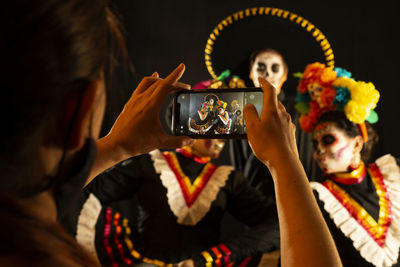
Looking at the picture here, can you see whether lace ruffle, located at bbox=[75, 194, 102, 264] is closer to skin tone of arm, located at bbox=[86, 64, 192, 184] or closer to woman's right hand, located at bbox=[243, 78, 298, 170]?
skin tone of arm, located at bbox=[86, 64, 192, 184]

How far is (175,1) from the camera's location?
251 cm

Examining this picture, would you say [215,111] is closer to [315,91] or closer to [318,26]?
[315,91]

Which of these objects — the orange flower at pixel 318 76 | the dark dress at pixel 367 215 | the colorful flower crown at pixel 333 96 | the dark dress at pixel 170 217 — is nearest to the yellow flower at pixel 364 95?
the colorful flower crown at pixel 333 96

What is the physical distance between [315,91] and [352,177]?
44 cm

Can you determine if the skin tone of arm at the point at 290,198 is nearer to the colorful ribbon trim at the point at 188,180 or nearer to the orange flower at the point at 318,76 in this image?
the colorful ribbon trim at the point at 188,180

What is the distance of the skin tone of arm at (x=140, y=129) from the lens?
614 millimetres

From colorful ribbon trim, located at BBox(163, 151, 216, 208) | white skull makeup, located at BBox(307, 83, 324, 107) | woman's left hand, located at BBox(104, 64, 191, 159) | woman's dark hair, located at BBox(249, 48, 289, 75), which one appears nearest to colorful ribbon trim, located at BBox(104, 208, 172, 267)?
colorful ribbon trim, located at BBox(163, 151, 216, 208)

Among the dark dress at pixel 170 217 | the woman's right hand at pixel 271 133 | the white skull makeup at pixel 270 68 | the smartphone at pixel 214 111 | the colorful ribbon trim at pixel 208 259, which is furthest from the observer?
the white skull makeup at pixel 270 68

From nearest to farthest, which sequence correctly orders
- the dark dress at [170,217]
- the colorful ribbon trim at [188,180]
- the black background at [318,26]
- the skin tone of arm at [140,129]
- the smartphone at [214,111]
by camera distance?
the skin tone of arm at [140,129] < the smartphone at [214,111] < the dark dress at [170,217] < the colorful ribbon trim at [188,180] < the black background at [318,26]

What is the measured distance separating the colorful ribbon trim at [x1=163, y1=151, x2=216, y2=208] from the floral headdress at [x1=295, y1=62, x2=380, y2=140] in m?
0.55

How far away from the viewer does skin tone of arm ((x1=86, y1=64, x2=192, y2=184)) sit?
61 cm

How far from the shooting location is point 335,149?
5.06 ft

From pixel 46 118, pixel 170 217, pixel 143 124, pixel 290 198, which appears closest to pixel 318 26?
pixel 170 217

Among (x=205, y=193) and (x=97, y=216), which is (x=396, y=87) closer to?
(x=205, y=193)
